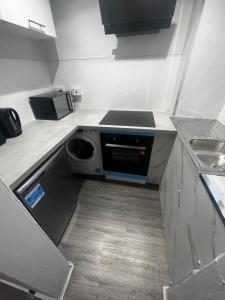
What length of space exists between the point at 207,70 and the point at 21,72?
186cm

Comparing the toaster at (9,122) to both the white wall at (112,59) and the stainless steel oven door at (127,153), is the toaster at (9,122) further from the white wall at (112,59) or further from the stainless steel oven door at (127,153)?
the white wall at (112,59)

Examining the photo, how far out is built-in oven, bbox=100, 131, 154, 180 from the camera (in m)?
1.33

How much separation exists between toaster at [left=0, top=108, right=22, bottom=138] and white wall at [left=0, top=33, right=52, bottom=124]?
0.76 feet

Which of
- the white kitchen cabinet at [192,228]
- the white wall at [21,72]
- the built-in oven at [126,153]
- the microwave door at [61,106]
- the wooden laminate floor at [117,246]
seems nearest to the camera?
the white kitchen cabinet at [192,228]

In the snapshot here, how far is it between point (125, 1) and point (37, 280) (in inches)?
79.1

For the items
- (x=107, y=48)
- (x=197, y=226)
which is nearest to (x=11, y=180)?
(x=197, y=226)

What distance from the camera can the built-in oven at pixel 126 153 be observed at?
52.4 inches

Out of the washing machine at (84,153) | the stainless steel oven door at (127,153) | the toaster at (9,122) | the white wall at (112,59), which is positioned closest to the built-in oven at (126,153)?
the stainless steel oven door at (127,153)

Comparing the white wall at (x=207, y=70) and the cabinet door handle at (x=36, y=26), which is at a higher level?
the cabinet door handle at (x=36, y=26)

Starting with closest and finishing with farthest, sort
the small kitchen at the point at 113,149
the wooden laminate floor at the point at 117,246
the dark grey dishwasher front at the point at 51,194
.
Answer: the small kitchen at the point at 113,149
the dark grey dishwasher front at the point at 51,194
the wooden laminate floor at the point at 117,246

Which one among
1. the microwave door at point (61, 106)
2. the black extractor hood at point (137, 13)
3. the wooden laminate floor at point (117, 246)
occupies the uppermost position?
the black extractor hood at point (137, 13)

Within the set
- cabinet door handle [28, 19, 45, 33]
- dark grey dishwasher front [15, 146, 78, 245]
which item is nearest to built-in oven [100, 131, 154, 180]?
dark grey dishwasher front [15, 146, 78, 245]

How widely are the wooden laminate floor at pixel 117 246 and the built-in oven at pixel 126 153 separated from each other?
28 centimetres

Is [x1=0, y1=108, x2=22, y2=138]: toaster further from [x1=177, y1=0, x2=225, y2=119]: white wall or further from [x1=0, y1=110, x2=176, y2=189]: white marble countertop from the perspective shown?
[x1=177, y1=0, x2=225, y2=119]: white wall
